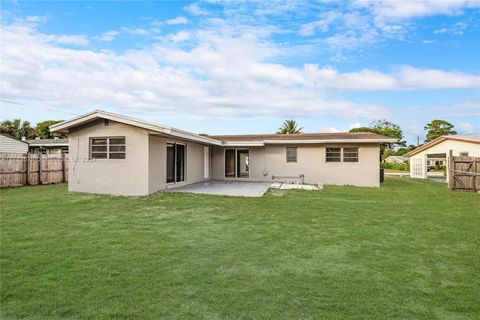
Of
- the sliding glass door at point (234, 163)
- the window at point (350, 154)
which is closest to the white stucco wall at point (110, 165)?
the sliding glass door at point (234, 163)

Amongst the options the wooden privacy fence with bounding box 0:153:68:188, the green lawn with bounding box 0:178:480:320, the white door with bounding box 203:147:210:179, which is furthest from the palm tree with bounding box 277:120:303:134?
the green lawn with bounding box 0:178:480:320

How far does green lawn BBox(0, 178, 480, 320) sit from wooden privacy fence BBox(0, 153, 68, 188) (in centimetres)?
720

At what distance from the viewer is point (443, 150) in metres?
19.8

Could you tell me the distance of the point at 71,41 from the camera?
550 inches

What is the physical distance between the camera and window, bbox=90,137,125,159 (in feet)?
35.2

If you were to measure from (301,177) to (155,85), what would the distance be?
11505mm

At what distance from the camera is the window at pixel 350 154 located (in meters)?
15.0

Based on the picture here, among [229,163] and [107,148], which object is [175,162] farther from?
[229,163]

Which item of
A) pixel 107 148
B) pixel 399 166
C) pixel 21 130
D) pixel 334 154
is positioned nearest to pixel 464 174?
pixel 334 154

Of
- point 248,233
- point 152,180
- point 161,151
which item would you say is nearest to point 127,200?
point 152,180

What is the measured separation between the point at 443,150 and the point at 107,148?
2100 cm

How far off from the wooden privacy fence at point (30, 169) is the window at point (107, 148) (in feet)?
16.2

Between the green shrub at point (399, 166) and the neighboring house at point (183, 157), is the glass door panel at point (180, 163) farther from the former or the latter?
the green shrub at point (399, 166)

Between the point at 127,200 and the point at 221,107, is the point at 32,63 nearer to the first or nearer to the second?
the point at 127,200
